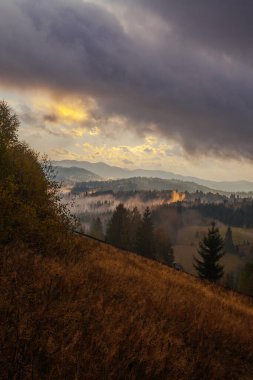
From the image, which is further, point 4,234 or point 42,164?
point 42,164

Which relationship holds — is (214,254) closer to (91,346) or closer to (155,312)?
(155,312)

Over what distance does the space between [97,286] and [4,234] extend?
4.81 m

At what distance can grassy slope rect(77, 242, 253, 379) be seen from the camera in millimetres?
6852

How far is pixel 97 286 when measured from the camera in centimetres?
1112

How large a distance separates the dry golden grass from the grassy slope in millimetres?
24

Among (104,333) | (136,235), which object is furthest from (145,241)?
(104,333)

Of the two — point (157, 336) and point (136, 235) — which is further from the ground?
point (157, 336)

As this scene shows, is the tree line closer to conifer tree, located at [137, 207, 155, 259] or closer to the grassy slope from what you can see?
conifer tree, located at [137, 207, 155, 259]

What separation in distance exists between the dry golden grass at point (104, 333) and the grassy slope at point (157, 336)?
0.02 meters

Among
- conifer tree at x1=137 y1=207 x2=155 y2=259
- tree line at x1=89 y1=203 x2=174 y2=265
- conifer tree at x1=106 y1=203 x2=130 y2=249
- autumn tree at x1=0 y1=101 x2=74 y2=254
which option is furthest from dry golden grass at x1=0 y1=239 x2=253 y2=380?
conifer tree at x1=106 y1=203 x2=130 y2=249

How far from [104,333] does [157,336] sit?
150cm

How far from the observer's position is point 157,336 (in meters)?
8.12

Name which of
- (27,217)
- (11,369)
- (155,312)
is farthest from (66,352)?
(27,217)

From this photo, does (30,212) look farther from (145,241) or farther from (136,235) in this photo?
(136,235)
